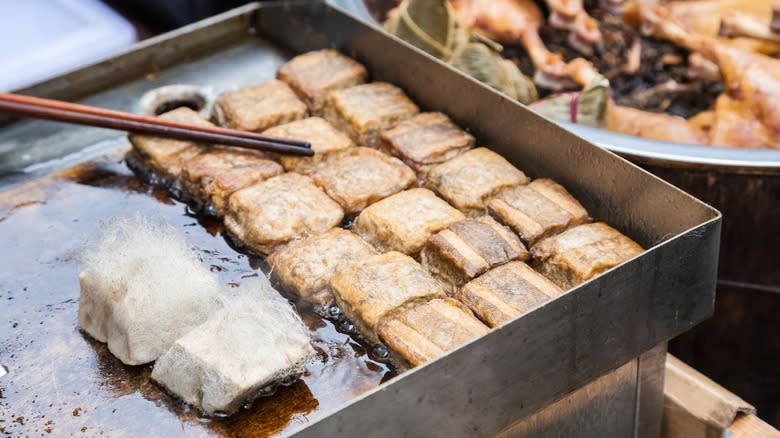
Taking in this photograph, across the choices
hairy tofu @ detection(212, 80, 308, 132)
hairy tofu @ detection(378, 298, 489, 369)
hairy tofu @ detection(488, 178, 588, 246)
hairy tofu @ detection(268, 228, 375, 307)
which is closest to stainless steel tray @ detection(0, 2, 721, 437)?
hairy tofu @ detection(488, 178, 588, 246)

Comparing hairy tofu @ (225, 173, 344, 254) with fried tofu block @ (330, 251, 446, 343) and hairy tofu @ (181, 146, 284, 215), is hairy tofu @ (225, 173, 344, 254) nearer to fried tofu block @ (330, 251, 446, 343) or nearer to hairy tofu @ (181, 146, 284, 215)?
hairy tofu @ (181, 146, 284, 215)

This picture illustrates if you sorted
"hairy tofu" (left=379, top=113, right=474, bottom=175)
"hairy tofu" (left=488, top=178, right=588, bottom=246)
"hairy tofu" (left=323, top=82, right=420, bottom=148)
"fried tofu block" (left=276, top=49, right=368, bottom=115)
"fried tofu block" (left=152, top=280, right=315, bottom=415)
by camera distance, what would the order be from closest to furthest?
"fried tofu block" (left=152, top=280, right=315, bottom=415)
"hairy tofu" (left=488, top=178, right=588, bottom=246)
"hairy tofu" (left=379, top=113, right=474, bottom=175)
"hairy tofu" (left=323, top=82, right=420, bottom=148)
"fried tofu block" (left=276, top=49, right=368, bottom=115)

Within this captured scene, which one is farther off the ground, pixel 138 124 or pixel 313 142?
pixel 138 124

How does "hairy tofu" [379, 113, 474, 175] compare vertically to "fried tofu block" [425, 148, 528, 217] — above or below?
above

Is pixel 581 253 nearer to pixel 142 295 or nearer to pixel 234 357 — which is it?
pixel 234 357

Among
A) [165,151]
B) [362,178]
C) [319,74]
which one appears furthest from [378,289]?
[319,74]
